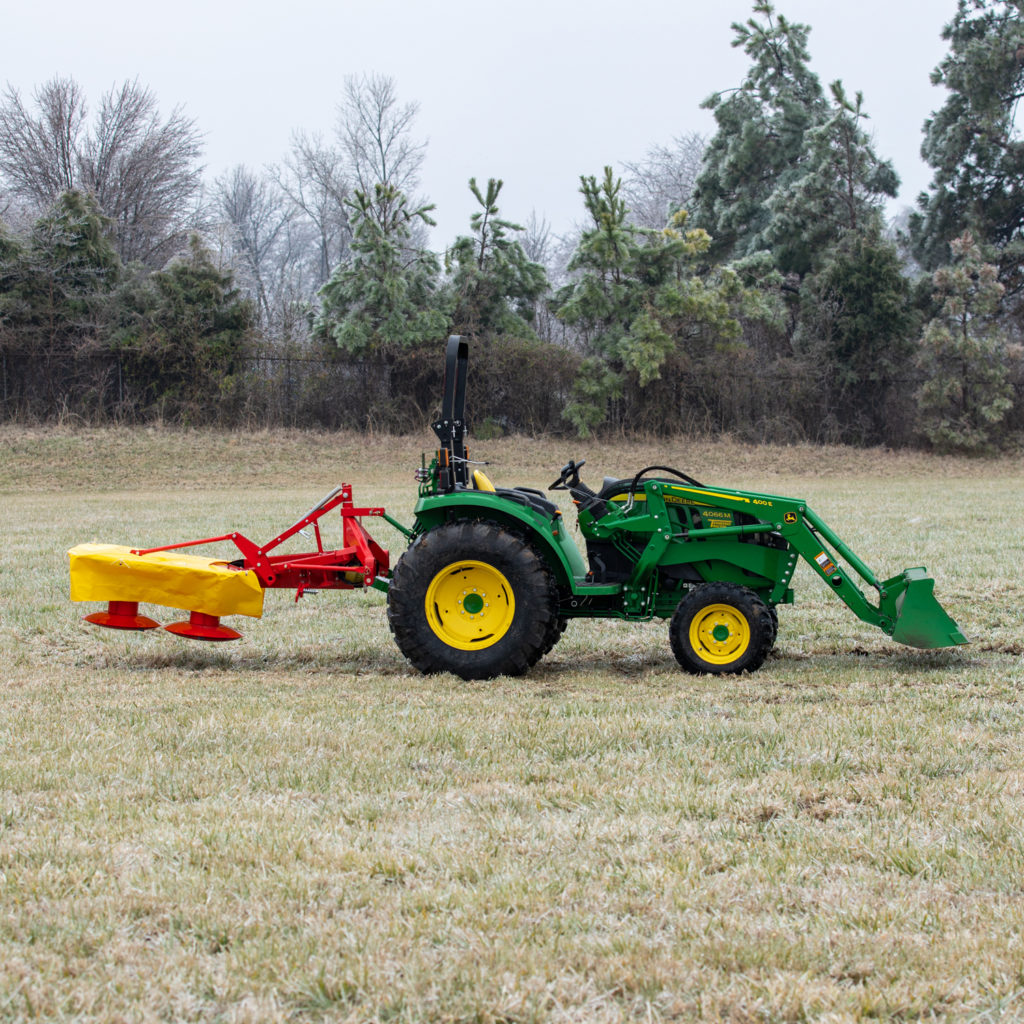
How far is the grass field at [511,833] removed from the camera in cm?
247

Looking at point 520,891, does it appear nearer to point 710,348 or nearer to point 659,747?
point 659,747

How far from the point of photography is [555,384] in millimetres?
27609

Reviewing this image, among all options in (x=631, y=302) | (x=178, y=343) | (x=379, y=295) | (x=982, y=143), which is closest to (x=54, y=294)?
(x=178, y=343)

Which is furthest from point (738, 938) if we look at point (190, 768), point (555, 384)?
point (555, 384)

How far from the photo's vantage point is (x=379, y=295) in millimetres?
26953

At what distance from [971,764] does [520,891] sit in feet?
6.78

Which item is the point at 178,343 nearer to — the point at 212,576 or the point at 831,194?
the point at 831,194

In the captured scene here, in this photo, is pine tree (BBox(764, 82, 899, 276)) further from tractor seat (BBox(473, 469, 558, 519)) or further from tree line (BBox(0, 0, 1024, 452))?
tractor seat (BBox(473, 469, 558, 519))

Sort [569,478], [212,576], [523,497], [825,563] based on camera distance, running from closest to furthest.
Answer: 1. [825,563]
2. [212,576]
3. [523,497]
4. [569,478]

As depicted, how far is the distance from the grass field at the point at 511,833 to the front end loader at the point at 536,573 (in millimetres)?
268

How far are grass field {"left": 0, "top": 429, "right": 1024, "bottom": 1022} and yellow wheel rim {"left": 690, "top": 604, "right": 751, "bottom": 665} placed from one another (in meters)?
0.20

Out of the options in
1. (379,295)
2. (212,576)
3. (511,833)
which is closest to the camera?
(511,833)

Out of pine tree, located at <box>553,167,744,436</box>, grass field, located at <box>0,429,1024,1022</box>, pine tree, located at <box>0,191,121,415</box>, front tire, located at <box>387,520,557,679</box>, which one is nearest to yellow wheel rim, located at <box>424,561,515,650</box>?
front tire, located at <box>387,520,557,679</box>

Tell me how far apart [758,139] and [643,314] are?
836 cm
